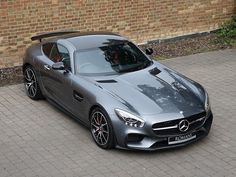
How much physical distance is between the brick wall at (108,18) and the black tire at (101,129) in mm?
4770

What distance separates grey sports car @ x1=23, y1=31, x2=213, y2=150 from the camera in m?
7.87

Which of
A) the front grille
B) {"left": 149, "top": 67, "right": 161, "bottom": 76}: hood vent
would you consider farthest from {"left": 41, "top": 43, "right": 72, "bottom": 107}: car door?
the front grille

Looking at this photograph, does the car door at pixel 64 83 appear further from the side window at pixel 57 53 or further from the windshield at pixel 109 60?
the windshield at pixel 109 60

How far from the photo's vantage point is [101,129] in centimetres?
820

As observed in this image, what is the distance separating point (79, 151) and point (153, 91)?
1562mm

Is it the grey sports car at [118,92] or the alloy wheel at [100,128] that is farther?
the alloy wheel at [100,128]

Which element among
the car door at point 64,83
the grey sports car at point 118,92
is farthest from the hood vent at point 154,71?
the car door at point 64,83

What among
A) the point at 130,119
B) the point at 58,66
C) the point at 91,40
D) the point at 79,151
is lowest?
the point at 79,151

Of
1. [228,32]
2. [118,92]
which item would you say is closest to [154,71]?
[118,92]

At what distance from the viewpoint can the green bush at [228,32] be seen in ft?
48.6

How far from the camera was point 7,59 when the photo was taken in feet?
40.7

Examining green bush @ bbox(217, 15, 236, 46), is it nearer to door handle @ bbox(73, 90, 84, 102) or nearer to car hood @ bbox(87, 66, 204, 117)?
car hood @ bbox(87, 66, 204, 117)

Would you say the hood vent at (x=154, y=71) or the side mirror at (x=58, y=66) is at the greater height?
the side mirror at (x=58, y=66)

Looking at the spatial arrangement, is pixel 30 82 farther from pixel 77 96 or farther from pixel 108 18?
pixel 108 18
